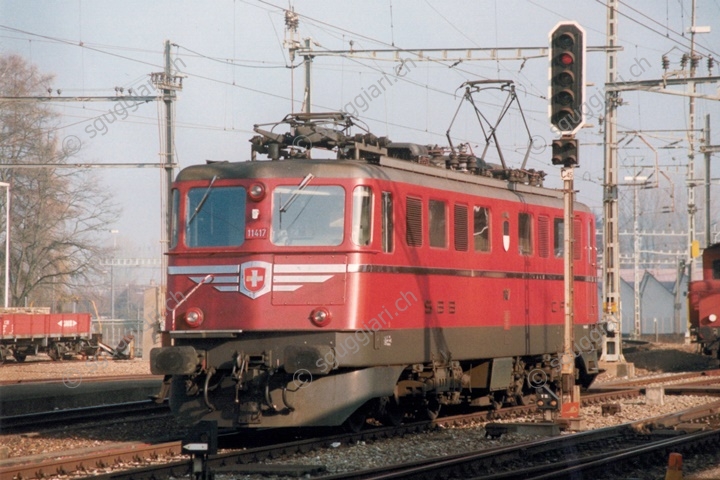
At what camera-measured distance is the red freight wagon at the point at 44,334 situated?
36.1 metres

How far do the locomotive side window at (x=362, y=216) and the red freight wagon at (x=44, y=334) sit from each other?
25.4m

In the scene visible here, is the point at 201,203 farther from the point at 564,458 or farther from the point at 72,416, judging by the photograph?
the point at 564,458

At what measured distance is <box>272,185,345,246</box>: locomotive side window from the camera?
13.1 metres

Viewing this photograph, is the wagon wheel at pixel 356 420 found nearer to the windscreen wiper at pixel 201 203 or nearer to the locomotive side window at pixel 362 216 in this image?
the locomotive side window at pixel 362 216

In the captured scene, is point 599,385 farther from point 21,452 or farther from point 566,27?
point 21,452

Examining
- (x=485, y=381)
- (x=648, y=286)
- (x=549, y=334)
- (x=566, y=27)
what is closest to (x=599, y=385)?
(x=549, y=334)

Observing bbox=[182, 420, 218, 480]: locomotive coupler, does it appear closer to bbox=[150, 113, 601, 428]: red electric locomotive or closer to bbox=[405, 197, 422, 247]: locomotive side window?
bbox=[150, 113, 601, 428]: red electric locomotive

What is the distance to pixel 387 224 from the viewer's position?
13578 millimetres

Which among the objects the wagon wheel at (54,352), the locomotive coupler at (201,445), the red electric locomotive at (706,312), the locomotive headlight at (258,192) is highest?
the locomotive headlight at (258,192)

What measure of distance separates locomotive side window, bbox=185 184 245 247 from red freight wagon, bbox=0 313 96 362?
79.5ft

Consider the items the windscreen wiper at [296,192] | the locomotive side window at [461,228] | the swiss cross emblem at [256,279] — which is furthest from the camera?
the locomotive side window at [461,228]

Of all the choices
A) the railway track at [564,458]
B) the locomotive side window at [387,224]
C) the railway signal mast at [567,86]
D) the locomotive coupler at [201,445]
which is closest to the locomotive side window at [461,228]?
the railway signal mast at [567,86]

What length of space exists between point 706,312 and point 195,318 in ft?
61.6

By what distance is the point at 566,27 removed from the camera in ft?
46.5
